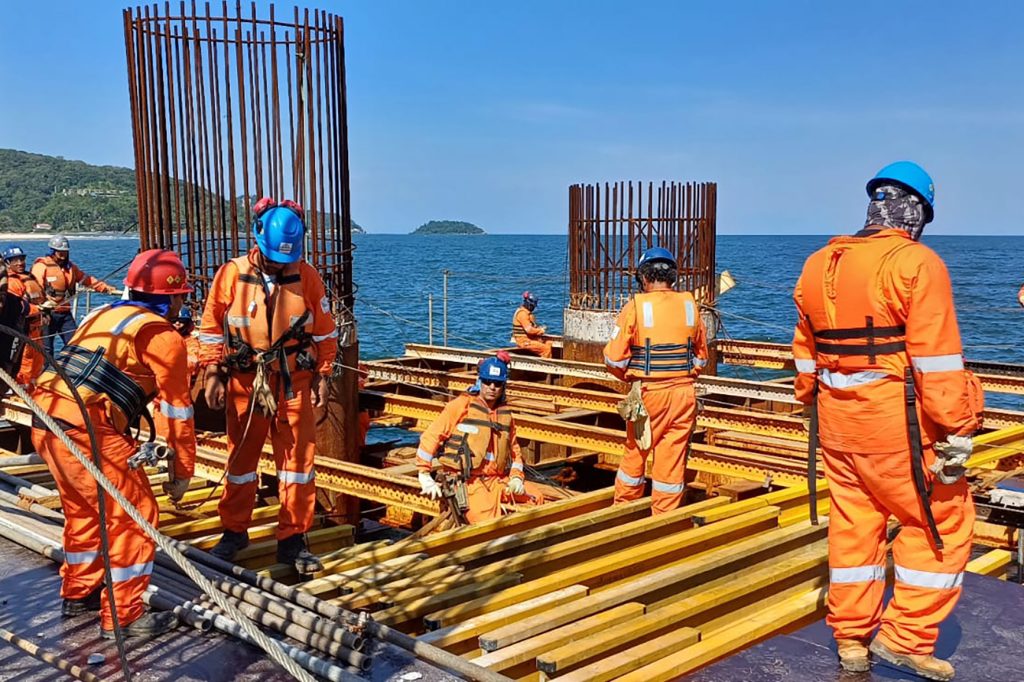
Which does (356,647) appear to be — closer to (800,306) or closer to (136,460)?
(136,460)

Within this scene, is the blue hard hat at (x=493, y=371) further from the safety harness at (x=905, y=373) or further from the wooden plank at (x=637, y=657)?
the safety harness at (x=905, y=373)

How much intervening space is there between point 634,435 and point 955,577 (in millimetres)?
3318

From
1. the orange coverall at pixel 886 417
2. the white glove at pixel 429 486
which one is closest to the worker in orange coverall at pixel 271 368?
the white glove at pixel 429 486

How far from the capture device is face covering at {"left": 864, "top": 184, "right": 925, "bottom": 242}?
4.12 meters

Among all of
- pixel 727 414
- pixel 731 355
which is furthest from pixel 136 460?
pixel 731 355

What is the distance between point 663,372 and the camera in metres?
7.11

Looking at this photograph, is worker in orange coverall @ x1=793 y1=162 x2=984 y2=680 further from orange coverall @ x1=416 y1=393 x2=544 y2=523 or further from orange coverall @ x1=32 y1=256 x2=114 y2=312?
orange coverall @ x1=32 y1=256 x2=114 y2=312

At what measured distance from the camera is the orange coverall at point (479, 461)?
7.32m

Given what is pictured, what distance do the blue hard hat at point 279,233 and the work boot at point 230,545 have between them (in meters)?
1.60

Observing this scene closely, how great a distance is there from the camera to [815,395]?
4.40m

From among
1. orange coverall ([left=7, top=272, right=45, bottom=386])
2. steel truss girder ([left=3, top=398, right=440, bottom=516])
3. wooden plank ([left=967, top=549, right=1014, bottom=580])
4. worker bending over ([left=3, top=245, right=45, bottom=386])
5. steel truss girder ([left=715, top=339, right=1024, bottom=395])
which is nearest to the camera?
wooden plank ([left=967, top=549, right=1014, bottom=580])

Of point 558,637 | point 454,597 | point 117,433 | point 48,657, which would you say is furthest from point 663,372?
point 48,657

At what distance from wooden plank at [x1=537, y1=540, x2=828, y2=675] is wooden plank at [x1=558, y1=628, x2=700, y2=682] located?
0.07 m

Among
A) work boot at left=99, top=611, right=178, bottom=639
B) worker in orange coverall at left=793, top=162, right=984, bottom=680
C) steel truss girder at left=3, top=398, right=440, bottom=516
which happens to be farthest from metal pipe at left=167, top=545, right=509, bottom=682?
→ steel truss girder at left=3, top=398, right=440, bottom=516
